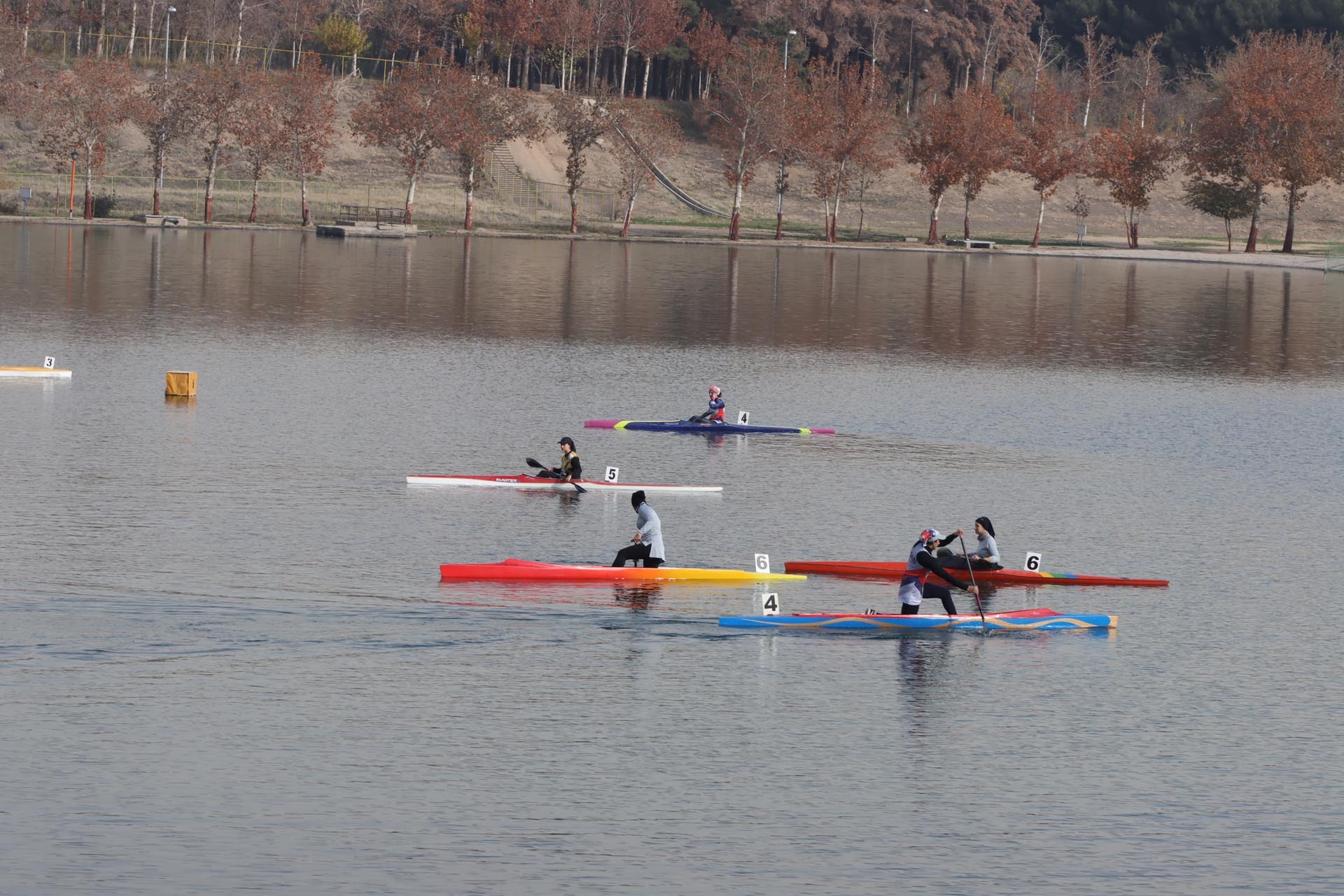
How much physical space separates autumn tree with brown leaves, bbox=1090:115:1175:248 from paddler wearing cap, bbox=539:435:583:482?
114m

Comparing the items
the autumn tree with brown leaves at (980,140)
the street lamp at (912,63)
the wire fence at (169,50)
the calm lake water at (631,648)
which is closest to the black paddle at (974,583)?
the calm lake water at (631,648)

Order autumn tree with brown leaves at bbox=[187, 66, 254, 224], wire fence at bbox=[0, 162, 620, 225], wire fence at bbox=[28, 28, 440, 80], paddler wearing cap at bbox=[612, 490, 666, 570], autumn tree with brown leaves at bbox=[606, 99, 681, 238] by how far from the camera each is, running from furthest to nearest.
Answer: wire fence at bbox=[28, 28, 440, 80] < autumn tree with brown leaves at bbox=[606, 99, 681, 238] < wire fence at bbox=[0, 162, 620, 225] < autumn tree with brown leaves at bbox=[187, 66, 254, 224] < paddler wearing cap at bbox=[612, 490, 666, 570]

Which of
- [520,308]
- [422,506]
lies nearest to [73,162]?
[520,308]

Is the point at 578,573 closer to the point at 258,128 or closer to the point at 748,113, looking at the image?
the point at 258,128

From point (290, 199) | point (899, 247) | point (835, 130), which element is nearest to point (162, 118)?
point (290, 199)

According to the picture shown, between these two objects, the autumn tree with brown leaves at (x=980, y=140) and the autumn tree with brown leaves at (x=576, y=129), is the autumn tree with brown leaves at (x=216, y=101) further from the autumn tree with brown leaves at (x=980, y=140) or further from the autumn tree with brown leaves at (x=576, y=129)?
the autumn tree with brown leaves at (x=980, y=140)

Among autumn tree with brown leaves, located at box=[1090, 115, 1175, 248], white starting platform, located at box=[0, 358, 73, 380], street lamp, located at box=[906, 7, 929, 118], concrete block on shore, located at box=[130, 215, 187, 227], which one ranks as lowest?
white starting platform, located at box=[0, 358, 73, 380]

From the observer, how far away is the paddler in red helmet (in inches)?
1965

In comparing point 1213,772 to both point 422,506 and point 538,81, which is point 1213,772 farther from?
point 538,81

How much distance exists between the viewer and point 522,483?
40531mm

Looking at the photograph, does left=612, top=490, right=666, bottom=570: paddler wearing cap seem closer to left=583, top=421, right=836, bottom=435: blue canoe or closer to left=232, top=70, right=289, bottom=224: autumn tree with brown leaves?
left=583, top=421, right=836, bottom=435: blue canoe

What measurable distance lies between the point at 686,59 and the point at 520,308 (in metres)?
112

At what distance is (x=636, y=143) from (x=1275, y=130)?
53.8 metres

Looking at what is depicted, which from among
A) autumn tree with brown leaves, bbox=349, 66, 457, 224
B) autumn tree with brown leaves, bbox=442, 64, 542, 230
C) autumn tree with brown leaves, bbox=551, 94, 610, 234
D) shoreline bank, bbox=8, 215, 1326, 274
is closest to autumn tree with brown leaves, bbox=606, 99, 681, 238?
autumn tree with brown leaves, bbox=551, 94, 610, 234
